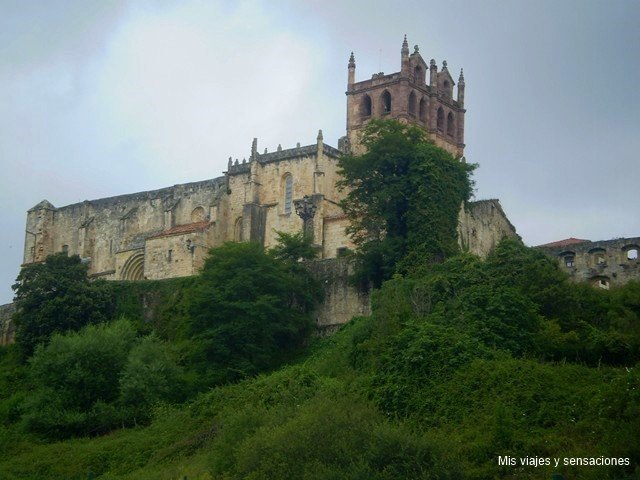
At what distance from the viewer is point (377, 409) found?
36938 mm

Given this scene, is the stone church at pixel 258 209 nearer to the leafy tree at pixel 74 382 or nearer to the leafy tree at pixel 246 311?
the leafy tree at pixel 246 311

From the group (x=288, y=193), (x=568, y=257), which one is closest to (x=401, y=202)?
(x=568, y=257)

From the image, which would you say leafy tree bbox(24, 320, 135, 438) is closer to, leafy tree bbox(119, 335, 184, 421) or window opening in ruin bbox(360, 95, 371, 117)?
leafy tree bbox(119, 335, 184, 421)

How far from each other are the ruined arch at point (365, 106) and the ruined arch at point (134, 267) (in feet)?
47.3

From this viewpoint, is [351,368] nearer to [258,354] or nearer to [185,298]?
[258,354]

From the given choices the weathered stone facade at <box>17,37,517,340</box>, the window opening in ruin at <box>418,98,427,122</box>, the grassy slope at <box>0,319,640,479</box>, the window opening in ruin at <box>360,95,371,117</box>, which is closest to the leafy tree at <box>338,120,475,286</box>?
the weathered stone facade at <box>17,37,517,340</box>

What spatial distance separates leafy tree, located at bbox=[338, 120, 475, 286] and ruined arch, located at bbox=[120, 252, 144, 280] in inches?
721

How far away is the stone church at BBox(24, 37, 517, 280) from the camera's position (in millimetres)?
63406

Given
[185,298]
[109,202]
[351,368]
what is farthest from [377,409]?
[109,202]

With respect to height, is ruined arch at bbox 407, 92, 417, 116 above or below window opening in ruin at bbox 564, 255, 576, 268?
above

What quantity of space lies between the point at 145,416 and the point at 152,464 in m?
5.37

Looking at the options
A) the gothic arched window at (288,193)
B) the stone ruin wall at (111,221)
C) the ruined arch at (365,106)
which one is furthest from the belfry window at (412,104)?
the stone ruin wall at (111,221)

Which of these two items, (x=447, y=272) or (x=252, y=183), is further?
(x=252, y=183)

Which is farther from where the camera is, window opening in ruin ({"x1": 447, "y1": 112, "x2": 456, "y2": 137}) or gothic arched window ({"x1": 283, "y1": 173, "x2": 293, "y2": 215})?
window opening in ruin ({"x1": 447, "y1": 112, "x2": 456, "y2": 137})
